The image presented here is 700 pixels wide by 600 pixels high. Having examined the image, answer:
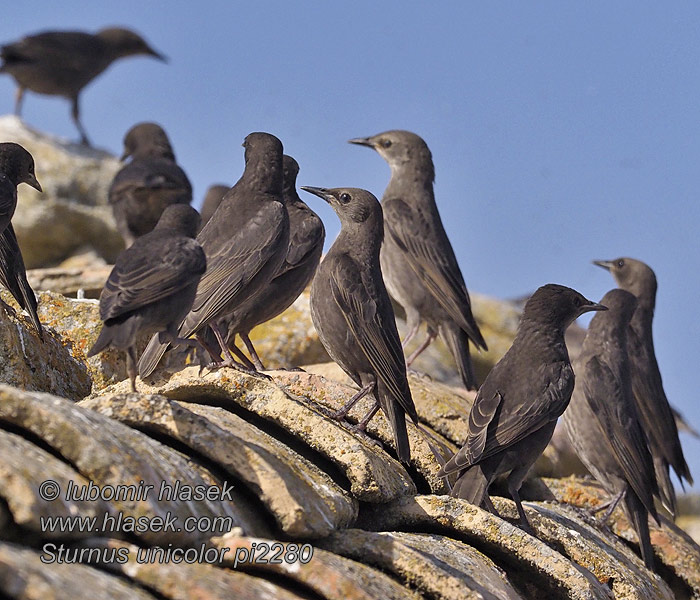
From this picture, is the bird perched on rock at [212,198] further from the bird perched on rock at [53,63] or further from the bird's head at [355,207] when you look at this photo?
the bird perched on rock at [53,63]

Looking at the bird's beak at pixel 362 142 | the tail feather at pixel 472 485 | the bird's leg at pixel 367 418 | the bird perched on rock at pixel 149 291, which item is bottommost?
the tail feather at pixel 472 485

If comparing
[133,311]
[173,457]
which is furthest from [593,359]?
[173,457]

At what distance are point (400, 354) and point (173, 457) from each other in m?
3.02

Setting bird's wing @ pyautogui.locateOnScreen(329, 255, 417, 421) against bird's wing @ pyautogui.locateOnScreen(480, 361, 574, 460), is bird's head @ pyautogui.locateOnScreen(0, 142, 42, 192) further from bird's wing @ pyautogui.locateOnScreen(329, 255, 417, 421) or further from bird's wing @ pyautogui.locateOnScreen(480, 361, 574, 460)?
bird's wing @ pyautogui.locateOnScreen(480, 361, 574, 460)

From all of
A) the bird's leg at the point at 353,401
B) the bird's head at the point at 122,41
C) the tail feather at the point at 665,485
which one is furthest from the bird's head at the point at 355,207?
the bird's head at the point at 122,41

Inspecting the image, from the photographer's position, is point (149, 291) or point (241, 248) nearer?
point (149, 291)

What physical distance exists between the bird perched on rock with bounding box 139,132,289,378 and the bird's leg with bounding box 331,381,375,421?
27.1 inches

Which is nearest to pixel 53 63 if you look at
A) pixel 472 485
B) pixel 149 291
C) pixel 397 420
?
pixel 397 420

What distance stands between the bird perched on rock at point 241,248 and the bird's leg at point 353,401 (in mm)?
689

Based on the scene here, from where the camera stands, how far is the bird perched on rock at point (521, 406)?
683 centimetres

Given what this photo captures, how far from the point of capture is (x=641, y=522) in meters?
8.42

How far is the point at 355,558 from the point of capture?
4797 millimetres

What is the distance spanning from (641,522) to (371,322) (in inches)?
106

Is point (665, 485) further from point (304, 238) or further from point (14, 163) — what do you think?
point (14, 163)
